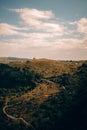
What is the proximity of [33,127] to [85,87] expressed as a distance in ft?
190

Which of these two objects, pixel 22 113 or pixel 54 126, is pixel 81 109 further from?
pixel 22 113

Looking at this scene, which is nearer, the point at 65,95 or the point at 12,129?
the point at 12,129

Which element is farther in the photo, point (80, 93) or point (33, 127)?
point (80, 93)

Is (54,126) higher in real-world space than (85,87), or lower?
lower

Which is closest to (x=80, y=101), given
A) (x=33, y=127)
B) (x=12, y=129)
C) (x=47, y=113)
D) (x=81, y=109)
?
(x=81, y=109)

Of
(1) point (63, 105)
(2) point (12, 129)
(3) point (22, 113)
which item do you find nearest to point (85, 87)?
(1) point (63, 105)

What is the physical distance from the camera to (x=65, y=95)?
191250 mm

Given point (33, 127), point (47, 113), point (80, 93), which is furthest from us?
point (80, 93)

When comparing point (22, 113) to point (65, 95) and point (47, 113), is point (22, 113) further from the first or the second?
point (65, 95)

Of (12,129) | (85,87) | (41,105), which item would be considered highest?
(85,87)

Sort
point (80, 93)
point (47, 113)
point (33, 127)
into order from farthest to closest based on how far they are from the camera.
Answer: point (80, 93)
point (47, 113)
point (33, 127)

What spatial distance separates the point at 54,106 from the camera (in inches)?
7101

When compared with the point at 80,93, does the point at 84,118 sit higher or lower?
lower

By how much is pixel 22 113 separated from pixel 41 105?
51.6 feet
